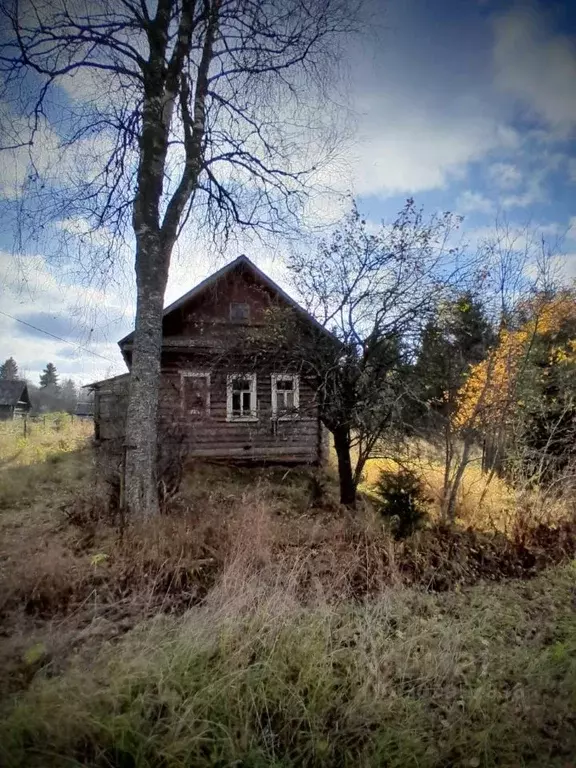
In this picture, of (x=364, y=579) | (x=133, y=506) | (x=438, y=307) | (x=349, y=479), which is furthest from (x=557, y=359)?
(x=133, y=506)

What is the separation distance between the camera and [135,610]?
3.31 m

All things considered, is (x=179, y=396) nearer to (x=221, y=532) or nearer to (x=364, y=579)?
(x=221, y=532)

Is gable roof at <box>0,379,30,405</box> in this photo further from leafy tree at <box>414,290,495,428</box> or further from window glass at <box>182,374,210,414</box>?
leafy tree at <box>414,290,495,428</box>

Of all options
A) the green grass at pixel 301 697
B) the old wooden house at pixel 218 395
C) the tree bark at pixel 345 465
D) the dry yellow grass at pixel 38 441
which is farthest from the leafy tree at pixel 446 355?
the dry yellow grass at pixel 38 441

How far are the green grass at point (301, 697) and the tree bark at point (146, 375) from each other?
9.50 feet

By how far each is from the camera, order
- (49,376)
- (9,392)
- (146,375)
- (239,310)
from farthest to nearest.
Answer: (49,376) → (9,392) → (239,310) → (146,375)

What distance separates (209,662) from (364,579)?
2098 mm

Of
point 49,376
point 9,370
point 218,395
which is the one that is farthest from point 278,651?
point 49,376

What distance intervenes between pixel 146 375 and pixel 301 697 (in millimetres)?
4652

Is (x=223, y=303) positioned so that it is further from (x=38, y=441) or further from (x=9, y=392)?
(x=9, y=392)

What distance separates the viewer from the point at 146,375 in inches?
235

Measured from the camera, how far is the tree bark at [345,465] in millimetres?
7617

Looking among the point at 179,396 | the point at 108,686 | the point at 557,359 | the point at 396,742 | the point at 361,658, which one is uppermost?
the point at 557,359

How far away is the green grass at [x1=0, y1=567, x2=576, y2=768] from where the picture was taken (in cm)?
208
